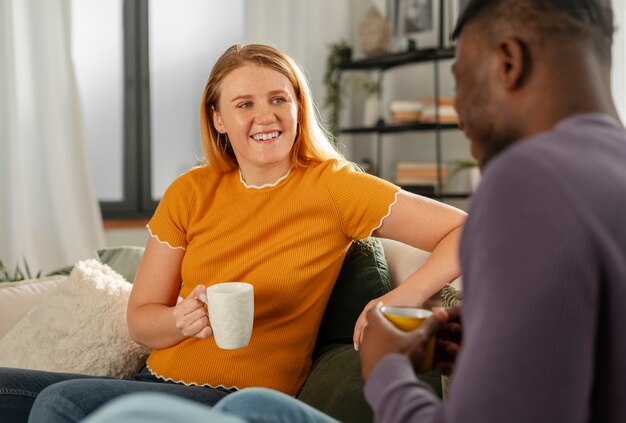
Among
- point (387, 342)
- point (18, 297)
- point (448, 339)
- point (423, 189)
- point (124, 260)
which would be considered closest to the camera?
point (387, 342)

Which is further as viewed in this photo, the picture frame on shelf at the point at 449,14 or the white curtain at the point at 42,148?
the picture frame on shelf at the point at 449,14

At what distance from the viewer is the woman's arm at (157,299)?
1.65m

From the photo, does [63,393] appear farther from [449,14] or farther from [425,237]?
[449,14]

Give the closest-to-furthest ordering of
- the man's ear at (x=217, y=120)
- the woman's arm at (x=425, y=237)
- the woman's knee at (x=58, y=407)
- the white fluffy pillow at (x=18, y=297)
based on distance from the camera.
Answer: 1. the woman's knee at (x=58, y=407)
2. the woman's arm at (x=425, y=237)
3. the man's ear at (x=217, y=120)
4. the white fluffy pillow at (x=18, y=297)

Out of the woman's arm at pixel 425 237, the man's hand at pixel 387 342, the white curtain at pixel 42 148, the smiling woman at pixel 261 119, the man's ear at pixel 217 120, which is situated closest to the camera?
the man's hand at pixel 387 342

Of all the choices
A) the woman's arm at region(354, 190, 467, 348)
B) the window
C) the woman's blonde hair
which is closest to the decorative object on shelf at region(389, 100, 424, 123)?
the window

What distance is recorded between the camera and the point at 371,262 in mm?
1865

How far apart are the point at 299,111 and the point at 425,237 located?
17.0 inches

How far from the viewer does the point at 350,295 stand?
184cm

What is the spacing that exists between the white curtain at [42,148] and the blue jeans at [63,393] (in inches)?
108

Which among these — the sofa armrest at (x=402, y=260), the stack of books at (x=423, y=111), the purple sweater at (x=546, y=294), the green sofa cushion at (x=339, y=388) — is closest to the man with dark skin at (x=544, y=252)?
the purple sweater at (x=546, y=294)

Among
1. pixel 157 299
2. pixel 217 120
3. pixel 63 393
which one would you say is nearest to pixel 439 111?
pixel 217 120

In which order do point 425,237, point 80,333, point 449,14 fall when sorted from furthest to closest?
point 449,14
point 80,333
point 425,237

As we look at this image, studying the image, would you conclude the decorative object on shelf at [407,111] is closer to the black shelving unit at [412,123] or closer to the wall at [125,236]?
the black shelving unit at [412,123]
